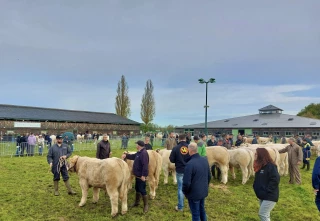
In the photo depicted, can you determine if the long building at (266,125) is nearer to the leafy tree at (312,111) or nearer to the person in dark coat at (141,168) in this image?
the leafy tree at (312,111)

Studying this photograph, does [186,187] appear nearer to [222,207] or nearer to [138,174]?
[138,174]

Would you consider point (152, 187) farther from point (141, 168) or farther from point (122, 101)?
point (122, 101)

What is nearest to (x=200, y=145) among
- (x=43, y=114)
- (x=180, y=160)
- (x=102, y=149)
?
(x=180, y=160)

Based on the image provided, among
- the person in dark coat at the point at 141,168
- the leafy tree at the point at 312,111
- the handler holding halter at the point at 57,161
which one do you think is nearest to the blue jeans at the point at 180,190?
the person in dark coat at the point at 141,168

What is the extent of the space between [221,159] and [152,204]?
4154 mm

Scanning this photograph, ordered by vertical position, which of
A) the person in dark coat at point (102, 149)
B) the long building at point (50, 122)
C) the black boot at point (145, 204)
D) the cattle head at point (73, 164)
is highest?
the long building at point (50, 122)

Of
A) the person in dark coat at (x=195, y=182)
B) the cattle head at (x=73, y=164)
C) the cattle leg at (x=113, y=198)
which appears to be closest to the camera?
the person in dark coat at (x=195, y=182)

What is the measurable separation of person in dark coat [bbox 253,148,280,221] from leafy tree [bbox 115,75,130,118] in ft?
191

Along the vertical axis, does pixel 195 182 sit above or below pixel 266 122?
below

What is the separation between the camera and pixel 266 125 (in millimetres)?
44344

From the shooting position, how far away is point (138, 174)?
6.78 metres

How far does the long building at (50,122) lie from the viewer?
37.3 m

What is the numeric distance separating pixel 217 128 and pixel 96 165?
4308 centimetres

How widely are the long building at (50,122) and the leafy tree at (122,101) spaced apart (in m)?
7.96
